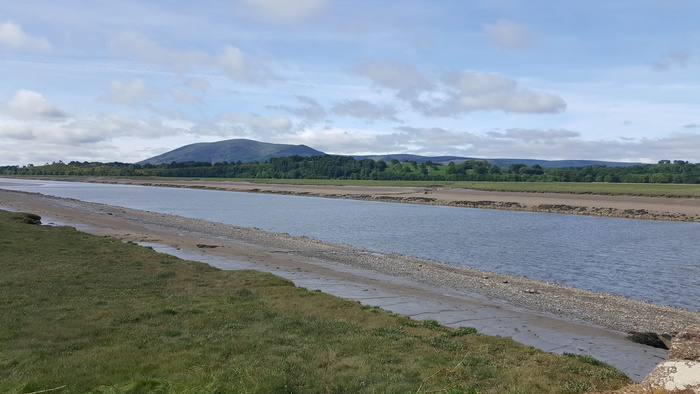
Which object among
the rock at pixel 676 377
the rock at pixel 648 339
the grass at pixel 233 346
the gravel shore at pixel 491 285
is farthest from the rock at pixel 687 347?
the gravel shore at pixel 491 285

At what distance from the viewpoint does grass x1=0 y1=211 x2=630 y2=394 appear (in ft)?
27.0

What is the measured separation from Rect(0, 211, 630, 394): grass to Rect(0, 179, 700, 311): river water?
546 inches

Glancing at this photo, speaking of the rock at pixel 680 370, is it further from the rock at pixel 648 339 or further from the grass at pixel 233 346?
the rock at pixel 648 339

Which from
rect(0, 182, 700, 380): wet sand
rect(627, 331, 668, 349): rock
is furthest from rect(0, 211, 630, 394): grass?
rect(627, 331, 668, 349): rock

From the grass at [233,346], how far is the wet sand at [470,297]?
229 cm

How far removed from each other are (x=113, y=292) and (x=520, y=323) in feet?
41.3

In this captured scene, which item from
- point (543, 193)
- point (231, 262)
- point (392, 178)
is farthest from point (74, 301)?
point (392, 178)

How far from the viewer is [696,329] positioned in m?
8.52

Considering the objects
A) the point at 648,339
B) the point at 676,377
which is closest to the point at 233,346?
the point at 676,377

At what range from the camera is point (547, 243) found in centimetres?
3962

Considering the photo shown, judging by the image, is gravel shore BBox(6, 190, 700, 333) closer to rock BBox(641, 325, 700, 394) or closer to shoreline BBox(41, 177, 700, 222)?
rock BBox(641, 325, 700, 394)

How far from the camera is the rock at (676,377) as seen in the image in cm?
679

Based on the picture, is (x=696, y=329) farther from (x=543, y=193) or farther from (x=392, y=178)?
(x=392, y=178)

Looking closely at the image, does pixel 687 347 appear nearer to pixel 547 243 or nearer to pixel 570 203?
pixel 547 243
